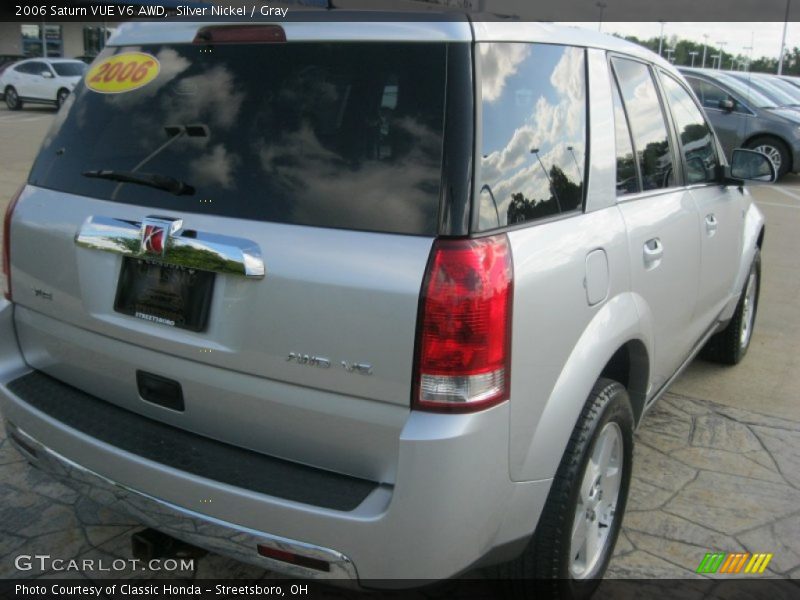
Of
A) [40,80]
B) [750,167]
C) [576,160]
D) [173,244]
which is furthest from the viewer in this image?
[40,80]

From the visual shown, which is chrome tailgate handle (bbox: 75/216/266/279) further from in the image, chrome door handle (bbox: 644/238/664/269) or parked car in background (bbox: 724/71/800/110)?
parked car in background (bbox: 724/71/800/110)

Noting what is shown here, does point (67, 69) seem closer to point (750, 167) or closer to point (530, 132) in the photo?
point (750, 167)

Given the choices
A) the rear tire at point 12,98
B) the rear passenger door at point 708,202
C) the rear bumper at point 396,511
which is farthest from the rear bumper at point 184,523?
the rear tire at point 12,98

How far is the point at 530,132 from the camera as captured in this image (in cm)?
223

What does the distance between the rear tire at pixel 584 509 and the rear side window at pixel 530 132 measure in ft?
2.13

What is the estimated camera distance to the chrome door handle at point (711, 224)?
3.59 metres

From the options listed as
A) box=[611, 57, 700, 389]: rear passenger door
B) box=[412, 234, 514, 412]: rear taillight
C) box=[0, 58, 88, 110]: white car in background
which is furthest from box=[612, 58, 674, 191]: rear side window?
box=[0, 58, 88, 110]: white car in background

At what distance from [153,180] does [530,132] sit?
1083 mm

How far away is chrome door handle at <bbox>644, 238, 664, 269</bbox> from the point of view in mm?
2803

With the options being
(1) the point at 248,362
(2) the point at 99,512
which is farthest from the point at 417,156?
(2) the point at 99,512

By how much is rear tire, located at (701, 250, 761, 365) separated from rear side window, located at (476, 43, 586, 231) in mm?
2572

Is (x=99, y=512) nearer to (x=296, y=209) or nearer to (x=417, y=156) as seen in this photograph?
(x=296, y=209)

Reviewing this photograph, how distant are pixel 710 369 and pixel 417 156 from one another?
362 centimetres

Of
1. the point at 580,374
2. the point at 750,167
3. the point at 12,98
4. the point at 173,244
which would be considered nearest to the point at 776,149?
the point at 750,167
